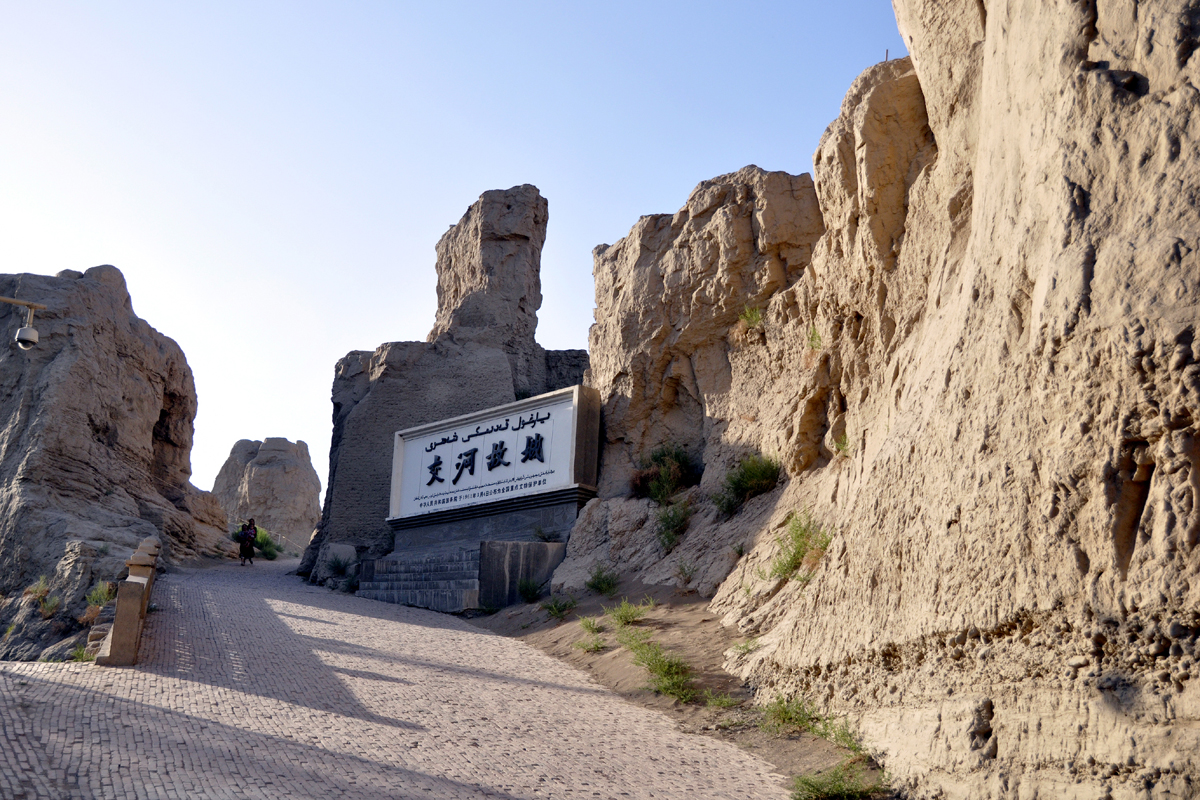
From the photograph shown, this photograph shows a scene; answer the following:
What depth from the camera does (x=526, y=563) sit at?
44.6 ft

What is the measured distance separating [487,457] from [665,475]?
4.20 metres

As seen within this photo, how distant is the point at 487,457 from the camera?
16.3m

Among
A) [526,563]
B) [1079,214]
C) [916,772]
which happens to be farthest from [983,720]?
[526,563]

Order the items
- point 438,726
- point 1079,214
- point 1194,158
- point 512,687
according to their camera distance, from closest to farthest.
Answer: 1. point 1194,158
2. point 1079,214
3. point 438,726
4. point 512,687

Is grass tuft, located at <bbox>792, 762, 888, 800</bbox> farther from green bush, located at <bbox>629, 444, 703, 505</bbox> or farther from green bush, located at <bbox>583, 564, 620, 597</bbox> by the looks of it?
green bush, located at <bbox>629, 444, 703, 505</bbox>

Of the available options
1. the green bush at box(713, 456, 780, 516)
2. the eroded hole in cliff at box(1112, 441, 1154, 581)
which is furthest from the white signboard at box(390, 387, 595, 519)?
the eroded hole in cliff at box(1112, 441, 1154, 581)

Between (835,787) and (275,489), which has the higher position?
(275,489)

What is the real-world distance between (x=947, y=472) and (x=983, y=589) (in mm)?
842

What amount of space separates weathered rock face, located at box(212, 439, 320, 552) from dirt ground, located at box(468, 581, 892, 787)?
22.0 m

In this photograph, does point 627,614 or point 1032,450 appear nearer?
point 1032,450

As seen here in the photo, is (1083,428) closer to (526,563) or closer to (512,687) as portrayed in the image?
(512,687)

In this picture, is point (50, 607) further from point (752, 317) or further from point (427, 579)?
point (752, 317)

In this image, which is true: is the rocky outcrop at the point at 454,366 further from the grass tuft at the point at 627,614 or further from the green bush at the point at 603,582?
the grass tuft at the point at 627,614

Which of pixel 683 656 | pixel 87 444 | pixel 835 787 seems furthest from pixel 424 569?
pixel 835 787
